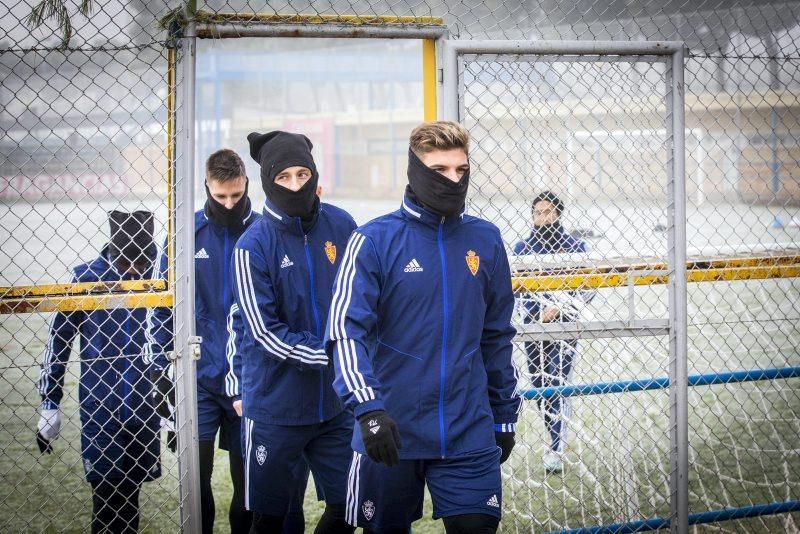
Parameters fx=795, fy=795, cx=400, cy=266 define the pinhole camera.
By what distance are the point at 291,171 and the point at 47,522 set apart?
296 centimetres

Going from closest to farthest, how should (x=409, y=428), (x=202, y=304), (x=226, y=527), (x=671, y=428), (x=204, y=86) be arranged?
(x=409, y=428), (x=671, y=428), (x=202, y=304), (x=226, y=527), (x=204, y=86)

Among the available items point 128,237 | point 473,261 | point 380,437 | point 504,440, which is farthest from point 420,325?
point 128,237

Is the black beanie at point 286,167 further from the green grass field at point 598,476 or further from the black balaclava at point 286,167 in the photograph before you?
the green grass field at point 598,476

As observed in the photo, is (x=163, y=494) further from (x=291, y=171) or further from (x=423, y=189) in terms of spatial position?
(x=423, y=189)

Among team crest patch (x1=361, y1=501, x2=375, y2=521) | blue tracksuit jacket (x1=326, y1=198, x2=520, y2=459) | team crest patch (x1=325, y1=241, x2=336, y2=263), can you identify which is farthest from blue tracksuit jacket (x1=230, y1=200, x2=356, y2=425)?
team crest patch (x1=361, y1=501, x2=375, y2=521)

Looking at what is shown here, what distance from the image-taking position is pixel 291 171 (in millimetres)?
3467

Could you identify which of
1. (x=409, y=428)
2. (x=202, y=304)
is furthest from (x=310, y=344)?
(x=202, y=304)

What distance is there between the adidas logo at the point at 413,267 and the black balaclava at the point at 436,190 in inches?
8.0

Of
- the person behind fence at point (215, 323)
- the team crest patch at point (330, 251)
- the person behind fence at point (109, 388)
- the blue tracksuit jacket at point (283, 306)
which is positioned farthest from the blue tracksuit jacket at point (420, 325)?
the person behind fence at point (109, 388)

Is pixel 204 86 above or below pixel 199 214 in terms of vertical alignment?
above

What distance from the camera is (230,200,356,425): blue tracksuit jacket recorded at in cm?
339

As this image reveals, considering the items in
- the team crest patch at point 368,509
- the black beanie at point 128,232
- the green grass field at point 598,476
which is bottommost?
the green grass field at point 598,476

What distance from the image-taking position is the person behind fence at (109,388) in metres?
4.05

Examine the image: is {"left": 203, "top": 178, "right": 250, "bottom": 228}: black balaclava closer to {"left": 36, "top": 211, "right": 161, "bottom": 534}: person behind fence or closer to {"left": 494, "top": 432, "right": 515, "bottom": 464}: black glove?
{"left": 36, "top": 211, "right": 161, "bottom": 534}: person behind fence
